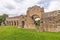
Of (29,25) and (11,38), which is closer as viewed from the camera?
(11,38)

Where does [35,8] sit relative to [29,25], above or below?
above

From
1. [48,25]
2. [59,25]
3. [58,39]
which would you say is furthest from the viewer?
[48,25]

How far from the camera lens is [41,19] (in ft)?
85.9

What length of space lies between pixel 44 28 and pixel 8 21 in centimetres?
2560

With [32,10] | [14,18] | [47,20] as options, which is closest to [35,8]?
[32,10]

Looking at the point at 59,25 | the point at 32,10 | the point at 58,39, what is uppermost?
the point at 32,10

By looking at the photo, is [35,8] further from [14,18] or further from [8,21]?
[8,21]

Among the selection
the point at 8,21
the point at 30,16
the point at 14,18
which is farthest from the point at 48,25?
the point at 8,21

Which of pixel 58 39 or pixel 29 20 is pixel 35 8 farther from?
pixel 58 39

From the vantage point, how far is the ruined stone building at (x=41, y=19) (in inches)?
900

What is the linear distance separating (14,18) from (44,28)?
74.1 feet

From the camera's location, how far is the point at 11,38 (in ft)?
54.1

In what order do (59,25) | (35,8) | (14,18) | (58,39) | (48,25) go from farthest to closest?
(14,18)
(35,8)
(48,25)
(59,25)
(58,39)

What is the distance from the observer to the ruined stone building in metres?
22.9
